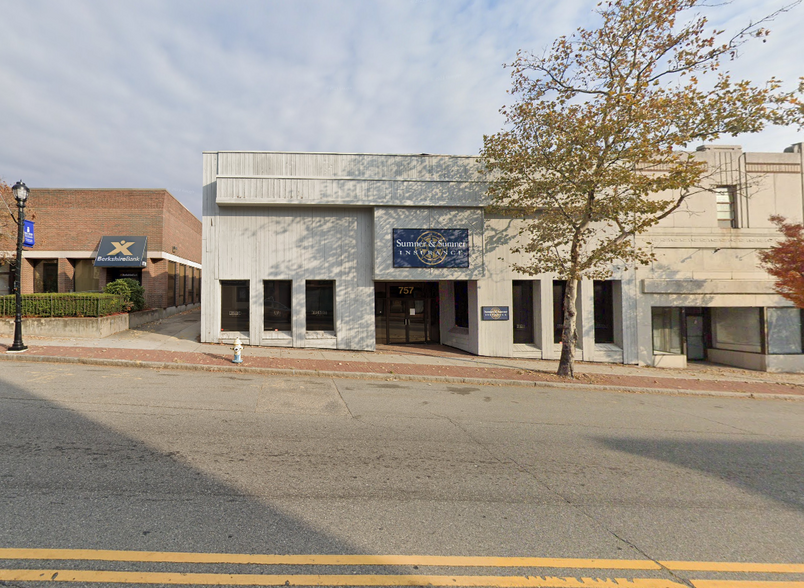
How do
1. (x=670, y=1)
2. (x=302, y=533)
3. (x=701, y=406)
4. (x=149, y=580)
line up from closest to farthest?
(x=149, y=580) < (x=302, y=533) < (x=701, y=406) < (x=670, y=1)

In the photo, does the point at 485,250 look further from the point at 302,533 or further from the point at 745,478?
the point at 302,533

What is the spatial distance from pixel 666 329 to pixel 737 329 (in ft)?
11.1

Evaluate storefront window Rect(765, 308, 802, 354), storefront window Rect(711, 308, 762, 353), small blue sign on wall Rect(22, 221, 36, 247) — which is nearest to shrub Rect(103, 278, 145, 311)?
small blue sign on wall Rect(22, 221, 36, 247)

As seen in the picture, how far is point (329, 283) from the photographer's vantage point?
48.2 ft

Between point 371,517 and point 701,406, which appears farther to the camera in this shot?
point 701,406

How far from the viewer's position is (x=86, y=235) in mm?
19922

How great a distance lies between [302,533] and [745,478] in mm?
5214

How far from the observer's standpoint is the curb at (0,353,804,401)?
1009 centimetres

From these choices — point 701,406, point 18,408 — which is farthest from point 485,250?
point 18,408

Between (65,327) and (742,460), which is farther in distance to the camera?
(65,327)

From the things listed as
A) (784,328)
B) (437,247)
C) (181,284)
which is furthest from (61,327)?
(784,328)

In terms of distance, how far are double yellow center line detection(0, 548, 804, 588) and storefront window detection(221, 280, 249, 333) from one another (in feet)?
39.4

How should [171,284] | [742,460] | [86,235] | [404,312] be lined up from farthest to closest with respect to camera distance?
[171,284] → [86,235] → [404,312] → [742,460]

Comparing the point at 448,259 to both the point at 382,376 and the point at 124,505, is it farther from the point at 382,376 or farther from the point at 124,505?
the point at 124,505
